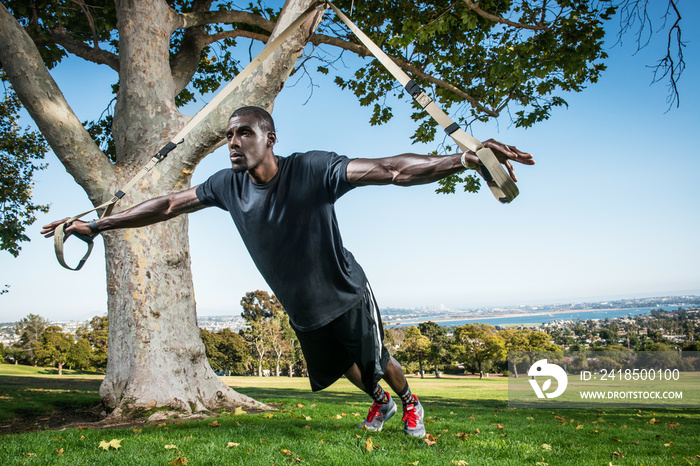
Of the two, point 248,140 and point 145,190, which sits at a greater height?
point 145,190

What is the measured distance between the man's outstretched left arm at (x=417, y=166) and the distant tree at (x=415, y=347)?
34.6m

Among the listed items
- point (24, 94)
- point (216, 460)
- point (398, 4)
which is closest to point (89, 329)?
point (24, 94)

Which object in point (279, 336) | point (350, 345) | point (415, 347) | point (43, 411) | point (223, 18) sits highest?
point (223, 18)

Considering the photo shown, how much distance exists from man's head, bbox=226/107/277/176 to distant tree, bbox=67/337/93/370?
32975mm

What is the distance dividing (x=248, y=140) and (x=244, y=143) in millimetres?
36

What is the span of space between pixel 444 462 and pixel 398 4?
384 inches

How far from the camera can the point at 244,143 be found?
9.95ft

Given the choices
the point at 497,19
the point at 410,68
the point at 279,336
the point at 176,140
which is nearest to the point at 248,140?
the point at 176,140

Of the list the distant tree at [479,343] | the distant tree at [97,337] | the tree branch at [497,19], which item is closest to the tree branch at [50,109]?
the tree branch at [497,19]

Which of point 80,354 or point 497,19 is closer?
point 497,19

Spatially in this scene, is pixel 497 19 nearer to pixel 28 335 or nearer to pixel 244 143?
pixel 244 143

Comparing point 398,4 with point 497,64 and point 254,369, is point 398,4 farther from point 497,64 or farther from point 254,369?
point 254,369

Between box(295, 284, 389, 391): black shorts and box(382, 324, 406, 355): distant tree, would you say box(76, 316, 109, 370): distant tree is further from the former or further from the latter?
box(295, 284, 389, 391): black shorts

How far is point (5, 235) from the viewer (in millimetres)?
13156
